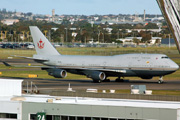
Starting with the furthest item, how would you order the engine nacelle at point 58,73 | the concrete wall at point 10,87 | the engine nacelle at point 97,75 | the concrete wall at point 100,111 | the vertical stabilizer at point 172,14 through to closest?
the engine nacelle at point 58,73 < the engine nacelle at point 97,75 < the vertical stabilizer at point 172,14 < the concrete wall at point 10,87 < the concrete wall at point 100,111

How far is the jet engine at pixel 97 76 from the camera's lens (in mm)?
78312

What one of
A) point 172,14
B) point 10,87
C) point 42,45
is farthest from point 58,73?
point 10,87

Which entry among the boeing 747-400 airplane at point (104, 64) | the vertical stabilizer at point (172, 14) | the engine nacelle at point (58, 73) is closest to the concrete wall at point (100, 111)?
the vertical stabilizer at point (172, 14)

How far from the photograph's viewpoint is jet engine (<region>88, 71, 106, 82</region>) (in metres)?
78.3

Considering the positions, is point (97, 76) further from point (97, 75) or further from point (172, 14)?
point (172, 14)

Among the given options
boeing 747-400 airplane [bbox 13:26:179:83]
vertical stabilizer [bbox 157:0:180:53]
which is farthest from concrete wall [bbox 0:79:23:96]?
boeing 747-400 airplane [bbox 13:26:179:83]

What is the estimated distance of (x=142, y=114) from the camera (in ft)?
115

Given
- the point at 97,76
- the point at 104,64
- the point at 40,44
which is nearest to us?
the point at 97,76

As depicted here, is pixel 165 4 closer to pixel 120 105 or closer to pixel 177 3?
pixel 177 3

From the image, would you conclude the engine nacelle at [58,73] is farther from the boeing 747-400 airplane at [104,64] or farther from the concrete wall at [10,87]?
the concrete wall at [10,87]

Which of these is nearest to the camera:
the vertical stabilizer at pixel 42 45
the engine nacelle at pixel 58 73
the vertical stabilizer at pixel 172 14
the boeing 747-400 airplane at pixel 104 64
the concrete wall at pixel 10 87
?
the concrete wall at pixel 10 87

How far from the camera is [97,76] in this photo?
78.2m

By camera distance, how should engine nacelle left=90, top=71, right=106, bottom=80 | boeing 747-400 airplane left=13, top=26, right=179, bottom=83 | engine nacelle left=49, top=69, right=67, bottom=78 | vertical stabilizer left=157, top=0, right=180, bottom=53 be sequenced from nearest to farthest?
vertical stabilizer left=157, top=0, right=180, bottom=53 < boeing 747-400 airplane left=13, top=26, right=179, bottom=83 < engine nacelle left=90, top=71, right=106, bottom=80 < engine nacelle left=49, top=69, right=67, bottom=78

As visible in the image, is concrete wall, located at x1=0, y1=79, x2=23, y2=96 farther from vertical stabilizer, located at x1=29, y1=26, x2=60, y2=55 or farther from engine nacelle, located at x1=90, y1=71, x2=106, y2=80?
vertical stabilizer, located at x1=29, y1=26, x2=60, y2=55
